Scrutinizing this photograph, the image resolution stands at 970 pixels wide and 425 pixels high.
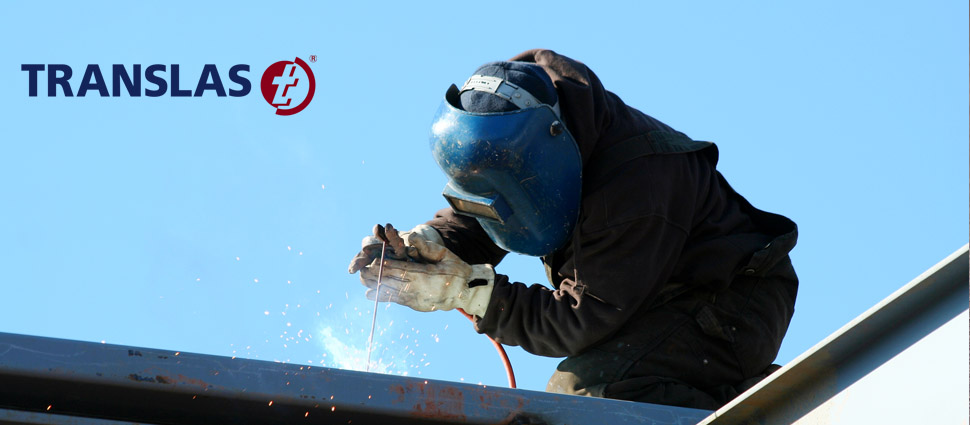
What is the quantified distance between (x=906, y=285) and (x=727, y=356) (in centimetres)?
195

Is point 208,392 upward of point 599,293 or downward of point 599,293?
downward

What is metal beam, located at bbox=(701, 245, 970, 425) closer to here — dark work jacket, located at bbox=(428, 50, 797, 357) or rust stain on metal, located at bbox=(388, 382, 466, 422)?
rust stain on metal, located at bbox=(388, 382, 466, 422)

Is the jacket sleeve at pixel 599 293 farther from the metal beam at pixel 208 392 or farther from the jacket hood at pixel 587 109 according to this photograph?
the metal beam at pixel 208 392

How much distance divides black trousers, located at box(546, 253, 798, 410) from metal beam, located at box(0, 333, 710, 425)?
3.90 feet

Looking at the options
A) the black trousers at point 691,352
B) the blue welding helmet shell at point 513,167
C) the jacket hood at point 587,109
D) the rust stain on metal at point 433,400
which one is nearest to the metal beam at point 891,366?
the rust stain on metal at point 433,400

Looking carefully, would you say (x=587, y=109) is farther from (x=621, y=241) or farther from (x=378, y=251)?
(x=378, y=251)

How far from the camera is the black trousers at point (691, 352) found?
148 inches

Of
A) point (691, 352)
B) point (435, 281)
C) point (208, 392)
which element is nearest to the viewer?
point (208, 392)

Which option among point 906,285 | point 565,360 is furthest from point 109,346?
point 565,360

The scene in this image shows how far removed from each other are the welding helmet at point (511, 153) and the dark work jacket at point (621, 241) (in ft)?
0.29

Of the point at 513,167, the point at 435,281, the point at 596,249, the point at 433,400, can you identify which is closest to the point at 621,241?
the point at 596,249

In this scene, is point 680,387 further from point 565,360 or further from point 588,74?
point 588,74

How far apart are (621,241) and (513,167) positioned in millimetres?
392

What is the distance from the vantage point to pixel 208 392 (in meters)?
2.45
